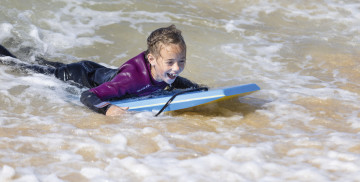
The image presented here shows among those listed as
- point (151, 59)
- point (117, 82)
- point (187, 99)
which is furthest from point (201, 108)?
point (117, 82)

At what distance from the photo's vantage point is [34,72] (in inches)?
181

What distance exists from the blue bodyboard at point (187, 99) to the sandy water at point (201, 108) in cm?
9

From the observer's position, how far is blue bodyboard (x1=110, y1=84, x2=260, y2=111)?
3.38 metres

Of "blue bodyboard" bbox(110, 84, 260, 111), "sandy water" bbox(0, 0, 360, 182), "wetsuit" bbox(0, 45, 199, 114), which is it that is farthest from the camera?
"wetsuit" bbox(0, 45, 199, 114)

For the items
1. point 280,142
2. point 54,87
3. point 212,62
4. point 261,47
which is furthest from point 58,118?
point 261,47

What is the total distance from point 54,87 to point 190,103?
1541 mm

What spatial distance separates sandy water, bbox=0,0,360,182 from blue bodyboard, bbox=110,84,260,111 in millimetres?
86

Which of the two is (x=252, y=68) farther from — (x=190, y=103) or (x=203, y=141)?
(x=203, y=141)

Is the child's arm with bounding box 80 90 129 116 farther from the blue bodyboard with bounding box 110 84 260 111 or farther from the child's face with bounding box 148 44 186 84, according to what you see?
the child's face with bounding box 148 44 186 84

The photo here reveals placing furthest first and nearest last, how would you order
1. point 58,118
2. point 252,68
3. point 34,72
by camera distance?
Answer: point 252,68 → point 34,72 → point 58,118

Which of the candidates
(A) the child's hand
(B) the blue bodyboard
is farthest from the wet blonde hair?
(A) the child's hand

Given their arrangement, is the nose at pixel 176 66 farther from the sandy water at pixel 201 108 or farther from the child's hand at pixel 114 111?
the child's hand at pixel 114 111

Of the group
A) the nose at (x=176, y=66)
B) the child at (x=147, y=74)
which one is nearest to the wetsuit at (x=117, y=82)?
the child at (x=147, y=74)

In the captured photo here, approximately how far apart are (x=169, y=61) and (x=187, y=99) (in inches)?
13.2
